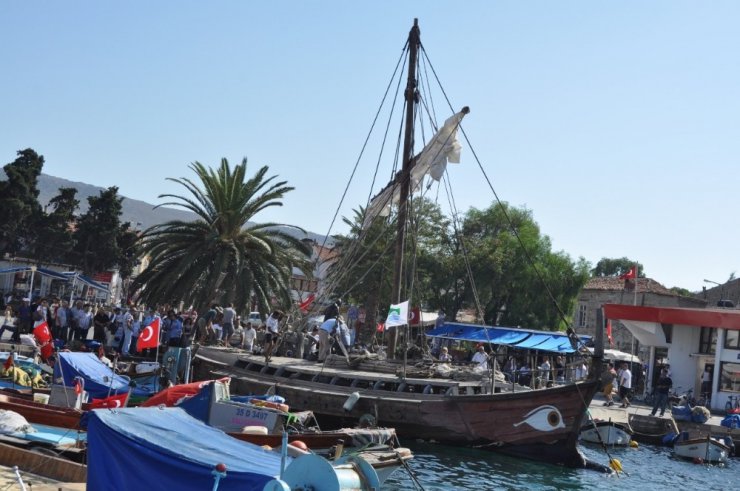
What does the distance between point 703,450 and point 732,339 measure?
482 inches

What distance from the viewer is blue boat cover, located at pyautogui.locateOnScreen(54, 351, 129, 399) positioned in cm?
2014

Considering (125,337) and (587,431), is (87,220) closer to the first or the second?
(125,337)

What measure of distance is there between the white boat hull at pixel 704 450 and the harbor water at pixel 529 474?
1.80 ft

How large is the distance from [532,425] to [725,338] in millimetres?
19250

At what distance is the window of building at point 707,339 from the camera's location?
41000 millimetres

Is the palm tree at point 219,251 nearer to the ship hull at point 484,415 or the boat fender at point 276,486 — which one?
the ship hull at point 484,415

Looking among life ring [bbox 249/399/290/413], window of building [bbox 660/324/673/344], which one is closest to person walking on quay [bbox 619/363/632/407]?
window of building [bbox 660/324/673/344]

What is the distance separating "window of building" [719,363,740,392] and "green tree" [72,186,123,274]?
41366mm

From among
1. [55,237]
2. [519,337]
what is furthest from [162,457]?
[55,237]

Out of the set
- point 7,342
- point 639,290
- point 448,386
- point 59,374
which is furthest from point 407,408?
point 639,290

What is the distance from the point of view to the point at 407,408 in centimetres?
2341

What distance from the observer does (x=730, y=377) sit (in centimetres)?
3800

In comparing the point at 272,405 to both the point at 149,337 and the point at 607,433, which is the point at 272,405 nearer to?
the point at 149,337

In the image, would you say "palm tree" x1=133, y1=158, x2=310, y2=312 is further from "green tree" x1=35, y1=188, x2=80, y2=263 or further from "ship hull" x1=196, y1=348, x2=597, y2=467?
"green tree" x1=35, y1=188, x2=80, y2=263
